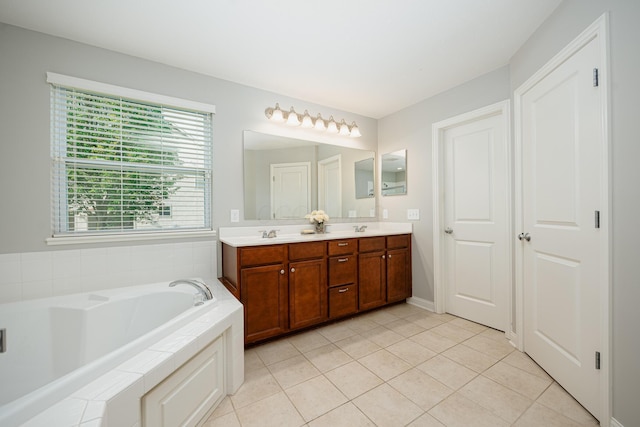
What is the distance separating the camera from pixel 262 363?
1.85 metres

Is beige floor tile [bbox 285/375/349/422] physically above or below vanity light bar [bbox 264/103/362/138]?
below

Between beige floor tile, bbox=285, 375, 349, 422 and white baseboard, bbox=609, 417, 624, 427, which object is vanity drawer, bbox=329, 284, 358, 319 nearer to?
beige floor tile, bbox=285, 375, 349, 422

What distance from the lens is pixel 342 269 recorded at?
2.46 meters

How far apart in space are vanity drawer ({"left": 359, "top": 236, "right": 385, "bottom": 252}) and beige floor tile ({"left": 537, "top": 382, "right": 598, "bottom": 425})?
62.0 inches

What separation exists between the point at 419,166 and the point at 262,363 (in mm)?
2527

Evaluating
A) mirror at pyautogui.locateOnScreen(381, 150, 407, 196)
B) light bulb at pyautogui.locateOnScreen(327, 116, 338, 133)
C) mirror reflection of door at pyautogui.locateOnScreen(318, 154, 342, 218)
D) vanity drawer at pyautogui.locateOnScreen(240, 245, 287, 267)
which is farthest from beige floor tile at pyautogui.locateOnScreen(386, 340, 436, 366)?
light bulb at pyautogui.locateOnScreen(327, 116, 338, 133)

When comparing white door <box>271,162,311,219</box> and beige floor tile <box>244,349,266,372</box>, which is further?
white door <box>271,162,311,219</box>

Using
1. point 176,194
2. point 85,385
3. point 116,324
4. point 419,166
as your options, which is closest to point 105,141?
point 176,194

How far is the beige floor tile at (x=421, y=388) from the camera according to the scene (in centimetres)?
146

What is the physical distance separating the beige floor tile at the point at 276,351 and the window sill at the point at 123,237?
1072 mm

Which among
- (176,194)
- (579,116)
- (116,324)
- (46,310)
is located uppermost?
(579,116)

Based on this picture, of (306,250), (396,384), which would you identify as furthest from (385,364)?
A: (306,250)

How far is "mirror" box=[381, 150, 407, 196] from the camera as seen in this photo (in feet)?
10.1

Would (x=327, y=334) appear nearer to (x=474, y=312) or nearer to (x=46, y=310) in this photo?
(x=474, y=312)
